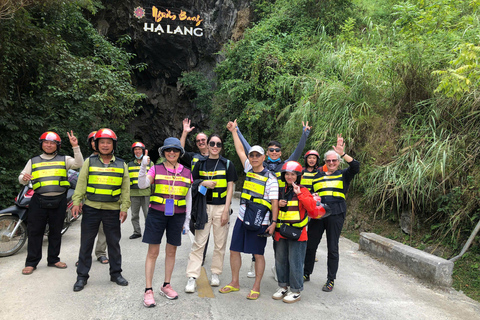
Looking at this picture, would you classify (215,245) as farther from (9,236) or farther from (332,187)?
(9,236)

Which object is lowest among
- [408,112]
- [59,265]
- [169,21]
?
[59,265]

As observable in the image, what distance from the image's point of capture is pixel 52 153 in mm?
5184

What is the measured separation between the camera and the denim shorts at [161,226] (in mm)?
4051

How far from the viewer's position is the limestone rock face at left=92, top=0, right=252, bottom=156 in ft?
75.6

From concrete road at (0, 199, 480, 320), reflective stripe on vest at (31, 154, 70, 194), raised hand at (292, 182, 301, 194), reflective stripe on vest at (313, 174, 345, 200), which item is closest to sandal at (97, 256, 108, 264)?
concrete road at (0, 199, 480, 320)

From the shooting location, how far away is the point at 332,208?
4801 millimetres

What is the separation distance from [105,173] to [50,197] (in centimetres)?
124

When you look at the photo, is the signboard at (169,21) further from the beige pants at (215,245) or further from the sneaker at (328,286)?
the sneaker at (328,286)

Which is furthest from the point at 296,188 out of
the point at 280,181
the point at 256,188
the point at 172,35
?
the point at 172,35

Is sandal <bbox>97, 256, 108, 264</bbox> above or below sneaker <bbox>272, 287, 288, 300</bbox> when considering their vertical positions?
below

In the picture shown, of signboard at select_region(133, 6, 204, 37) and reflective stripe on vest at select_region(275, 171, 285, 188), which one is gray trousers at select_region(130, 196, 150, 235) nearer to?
reflective stripe on vest at select_region(275, 171, 285, 188)

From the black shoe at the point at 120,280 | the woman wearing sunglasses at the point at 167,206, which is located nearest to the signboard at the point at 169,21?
the woman wearing sunglasses at the point at 167,206

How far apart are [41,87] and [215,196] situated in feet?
27.2

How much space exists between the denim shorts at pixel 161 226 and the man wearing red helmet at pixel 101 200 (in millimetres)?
668
